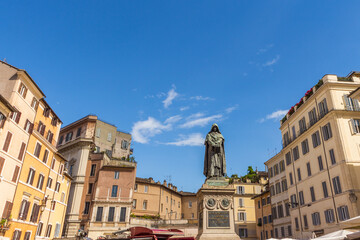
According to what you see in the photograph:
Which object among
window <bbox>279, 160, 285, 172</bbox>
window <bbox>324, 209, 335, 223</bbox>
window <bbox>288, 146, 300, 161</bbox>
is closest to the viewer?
window <bbox>324, 209, 335, 223</bbox>

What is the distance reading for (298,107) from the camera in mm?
42781

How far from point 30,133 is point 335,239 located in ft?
103

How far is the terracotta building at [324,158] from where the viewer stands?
101 ft

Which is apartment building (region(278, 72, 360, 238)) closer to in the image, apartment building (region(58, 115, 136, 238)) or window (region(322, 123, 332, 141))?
window (region(322, 123, 332, 141))

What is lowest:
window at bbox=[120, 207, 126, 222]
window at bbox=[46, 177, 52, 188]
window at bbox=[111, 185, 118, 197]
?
window at bbox=[120, 207, 126, 222]

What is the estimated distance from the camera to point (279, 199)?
156ft

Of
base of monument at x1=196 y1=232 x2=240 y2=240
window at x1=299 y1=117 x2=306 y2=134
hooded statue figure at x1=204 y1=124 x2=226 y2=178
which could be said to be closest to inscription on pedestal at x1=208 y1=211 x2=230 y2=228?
base of monument at x1=196 y1=232 x2=240 y2=240

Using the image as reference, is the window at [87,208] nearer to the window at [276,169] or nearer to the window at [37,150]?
the window at [37,150]

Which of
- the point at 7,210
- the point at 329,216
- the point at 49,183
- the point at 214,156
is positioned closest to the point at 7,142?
the point at 7,210

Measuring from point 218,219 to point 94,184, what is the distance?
41425 mm

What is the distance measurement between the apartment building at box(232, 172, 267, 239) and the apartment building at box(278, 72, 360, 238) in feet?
64.9

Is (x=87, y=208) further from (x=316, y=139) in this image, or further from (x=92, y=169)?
(x=316, y=139)

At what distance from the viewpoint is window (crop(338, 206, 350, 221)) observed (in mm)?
29536

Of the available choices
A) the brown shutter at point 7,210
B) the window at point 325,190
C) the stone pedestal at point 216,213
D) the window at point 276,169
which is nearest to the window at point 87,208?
the brown shutter at point 7,210
